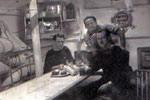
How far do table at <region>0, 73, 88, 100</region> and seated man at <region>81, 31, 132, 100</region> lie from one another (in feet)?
0.41

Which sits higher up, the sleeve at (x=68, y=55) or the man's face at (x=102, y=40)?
the man's face at (x=102, y=40)

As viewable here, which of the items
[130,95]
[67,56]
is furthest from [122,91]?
[67,56]

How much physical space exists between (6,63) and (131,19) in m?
0.55

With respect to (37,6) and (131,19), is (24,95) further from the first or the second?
(131,19)

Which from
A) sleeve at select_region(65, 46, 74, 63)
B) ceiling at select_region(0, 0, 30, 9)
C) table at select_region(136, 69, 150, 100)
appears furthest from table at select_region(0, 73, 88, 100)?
ceiling at select_region(0, 0, 30, 9)

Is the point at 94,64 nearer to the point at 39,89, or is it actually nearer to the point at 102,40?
the point at 102,40

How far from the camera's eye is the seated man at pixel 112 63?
0.60 metres

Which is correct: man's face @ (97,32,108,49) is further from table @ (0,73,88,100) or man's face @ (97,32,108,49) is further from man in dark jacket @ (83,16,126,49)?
table @ (0,73,88,100)

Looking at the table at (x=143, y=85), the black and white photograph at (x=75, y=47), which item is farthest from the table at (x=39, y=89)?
the table at (x=143, y=85)

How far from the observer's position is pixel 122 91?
663 mm

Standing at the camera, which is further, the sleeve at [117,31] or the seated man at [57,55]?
the seated man at [57,55]

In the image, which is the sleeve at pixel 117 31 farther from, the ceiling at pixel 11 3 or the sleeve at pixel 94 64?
the ceiling at pixel 11 3

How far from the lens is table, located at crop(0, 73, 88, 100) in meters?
0.67

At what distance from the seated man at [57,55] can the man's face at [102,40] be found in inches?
5.5
